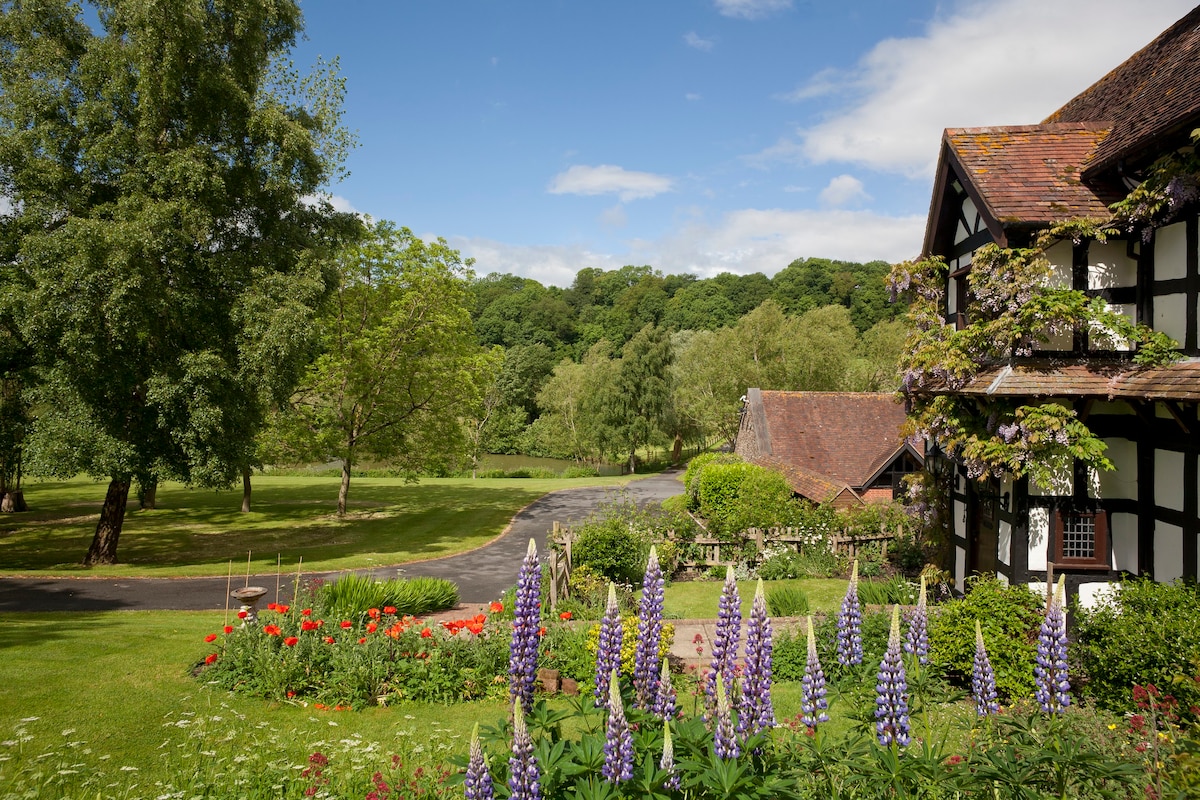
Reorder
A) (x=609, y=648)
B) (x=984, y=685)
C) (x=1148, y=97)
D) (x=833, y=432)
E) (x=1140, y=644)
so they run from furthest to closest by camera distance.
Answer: (x=833, y=432) → (x=1148, y=97) → (x=1140, y=644) → (x=984, y=685) → (x=609, y=648)

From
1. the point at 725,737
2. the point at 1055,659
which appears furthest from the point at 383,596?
the point at 1055,659

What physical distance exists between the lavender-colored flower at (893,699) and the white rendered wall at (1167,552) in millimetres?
8516

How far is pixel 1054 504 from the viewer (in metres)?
11.3

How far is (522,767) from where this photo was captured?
3.40 m

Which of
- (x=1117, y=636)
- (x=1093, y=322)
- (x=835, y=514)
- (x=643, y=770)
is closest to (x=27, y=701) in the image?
(x=643, y=770)

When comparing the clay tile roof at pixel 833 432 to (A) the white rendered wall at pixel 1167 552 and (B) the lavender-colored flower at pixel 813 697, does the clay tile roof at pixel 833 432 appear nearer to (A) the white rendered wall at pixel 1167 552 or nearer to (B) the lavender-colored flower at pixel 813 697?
(A) the white rendered wall at pixel 1167 552

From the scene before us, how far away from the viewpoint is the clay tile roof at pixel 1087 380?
383 inches

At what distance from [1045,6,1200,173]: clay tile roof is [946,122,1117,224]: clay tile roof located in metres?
0.37

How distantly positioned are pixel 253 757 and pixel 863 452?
2484 cm

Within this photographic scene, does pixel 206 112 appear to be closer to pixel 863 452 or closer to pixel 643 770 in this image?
pixel 643 770

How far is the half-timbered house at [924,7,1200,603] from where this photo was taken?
9977 millimetres

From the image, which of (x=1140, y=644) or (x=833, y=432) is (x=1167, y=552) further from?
(x=833, y=432)

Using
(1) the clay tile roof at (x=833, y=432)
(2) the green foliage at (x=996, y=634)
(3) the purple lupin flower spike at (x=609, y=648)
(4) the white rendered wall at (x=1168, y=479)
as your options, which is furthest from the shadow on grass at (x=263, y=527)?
(4) the white rendered wall at (x=1168, y=479)

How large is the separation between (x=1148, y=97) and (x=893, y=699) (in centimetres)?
1234
